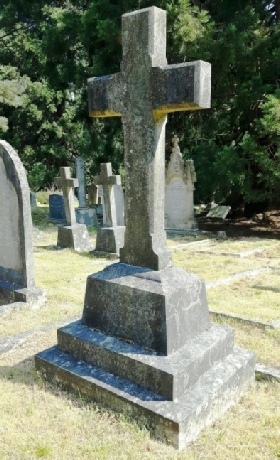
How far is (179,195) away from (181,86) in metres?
9.18

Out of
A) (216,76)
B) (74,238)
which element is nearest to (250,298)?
(74,238)

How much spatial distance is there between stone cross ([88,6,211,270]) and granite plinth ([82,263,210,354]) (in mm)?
142

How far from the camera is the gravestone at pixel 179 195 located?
11.9 metres

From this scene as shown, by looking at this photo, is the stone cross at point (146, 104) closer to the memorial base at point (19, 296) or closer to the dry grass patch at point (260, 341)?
the dry grass patch at point (260, 341)

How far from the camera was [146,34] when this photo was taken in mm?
3164

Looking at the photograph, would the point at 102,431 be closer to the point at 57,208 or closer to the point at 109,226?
the point at 109,226

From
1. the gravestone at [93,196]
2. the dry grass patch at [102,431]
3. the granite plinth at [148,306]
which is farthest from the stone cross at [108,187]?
the gravestone at [93,196]

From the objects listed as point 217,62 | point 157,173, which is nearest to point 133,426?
point 157,173

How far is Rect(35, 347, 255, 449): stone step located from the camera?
9.26 feet

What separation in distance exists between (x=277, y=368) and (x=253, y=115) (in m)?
10.4

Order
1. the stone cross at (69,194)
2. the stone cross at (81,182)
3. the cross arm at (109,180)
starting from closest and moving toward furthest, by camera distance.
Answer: the cross arm at (109,180)
the stone cross at (69,194)
the stone cross at (81,182)

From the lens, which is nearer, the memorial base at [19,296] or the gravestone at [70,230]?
the memorial base at [19,296]

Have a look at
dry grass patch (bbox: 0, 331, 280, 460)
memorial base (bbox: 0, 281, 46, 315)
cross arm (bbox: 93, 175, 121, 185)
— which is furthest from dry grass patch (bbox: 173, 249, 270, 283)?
dry grass patch (bbox: 0, 331, 280, 460)

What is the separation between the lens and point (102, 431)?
9.49 ft
